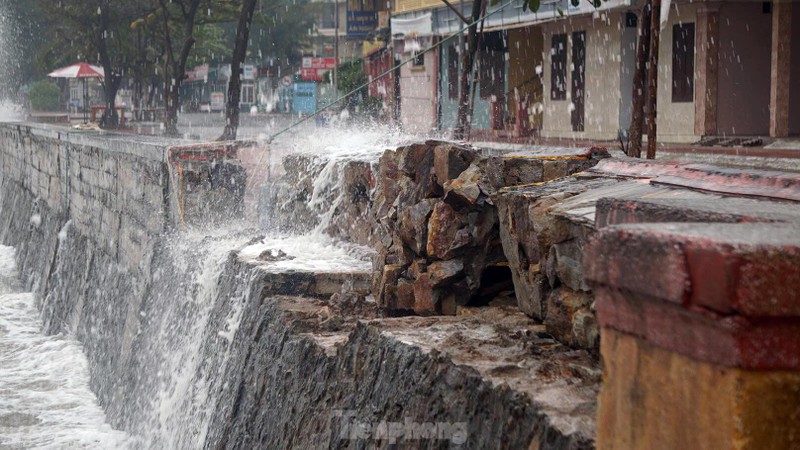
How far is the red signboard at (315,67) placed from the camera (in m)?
52.1

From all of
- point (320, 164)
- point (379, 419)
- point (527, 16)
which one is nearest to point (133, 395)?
point (320, 164)

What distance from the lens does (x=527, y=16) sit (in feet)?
68.2

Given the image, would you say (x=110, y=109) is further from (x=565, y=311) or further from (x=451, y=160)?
(x=565, y=311)

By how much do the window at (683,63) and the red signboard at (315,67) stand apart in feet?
115

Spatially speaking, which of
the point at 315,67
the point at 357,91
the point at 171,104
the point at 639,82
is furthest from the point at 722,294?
the point at 315,67

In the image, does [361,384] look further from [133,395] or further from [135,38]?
[135,38]

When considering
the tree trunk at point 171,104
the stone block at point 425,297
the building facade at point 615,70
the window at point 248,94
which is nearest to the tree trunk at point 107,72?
the tree trunk at point 171,104

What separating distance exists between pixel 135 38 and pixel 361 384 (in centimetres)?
3407

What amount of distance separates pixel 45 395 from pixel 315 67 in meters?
38.9

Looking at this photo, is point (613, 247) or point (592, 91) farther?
point (592, 91)

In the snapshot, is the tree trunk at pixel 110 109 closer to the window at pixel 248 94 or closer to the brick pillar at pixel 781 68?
the brick pillar at pixel 781 68

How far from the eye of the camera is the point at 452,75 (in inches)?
1023

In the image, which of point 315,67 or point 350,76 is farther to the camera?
point 315,67

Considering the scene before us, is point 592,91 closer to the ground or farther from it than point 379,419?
farther from it
